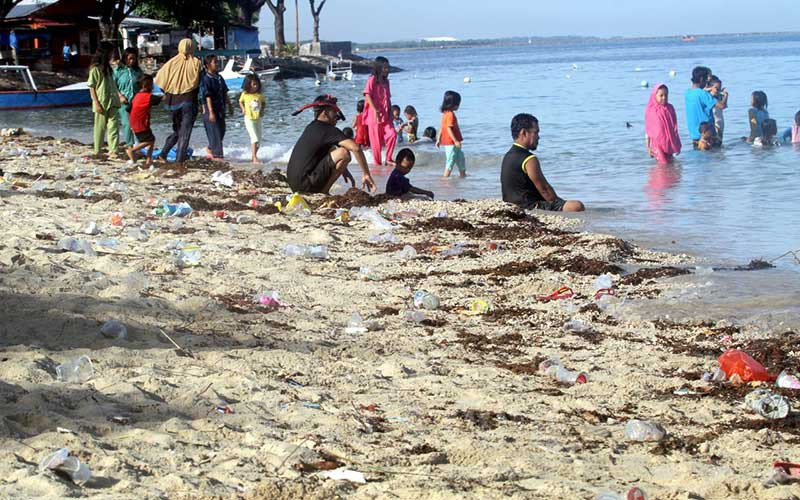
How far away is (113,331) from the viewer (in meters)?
4.61

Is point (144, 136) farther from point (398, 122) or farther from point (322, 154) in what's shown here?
point (398, 122)

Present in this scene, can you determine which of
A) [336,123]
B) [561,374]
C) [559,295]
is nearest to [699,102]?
[336,123]

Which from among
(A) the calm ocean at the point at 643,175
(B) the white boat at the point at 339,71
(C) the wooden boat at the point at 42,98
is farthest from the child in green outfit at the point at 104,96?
(B) the white boat at the point at 339,71

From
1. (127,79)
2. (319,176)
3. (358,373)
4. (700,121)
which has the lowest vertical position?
(358,373)

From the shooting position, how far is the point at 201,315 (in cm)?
520

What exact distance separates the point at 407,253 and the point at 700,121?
9.73 m

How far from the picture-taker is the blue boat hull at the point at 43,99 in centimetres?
2998

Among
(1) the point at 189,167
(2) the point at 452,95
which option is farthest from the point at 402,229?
(1) the point at 189,167

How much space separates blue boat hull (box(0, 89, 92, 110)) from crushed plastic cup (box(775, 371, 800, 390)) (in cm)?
2774

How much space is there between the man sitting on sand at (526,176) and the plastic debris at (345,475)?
21.6ft

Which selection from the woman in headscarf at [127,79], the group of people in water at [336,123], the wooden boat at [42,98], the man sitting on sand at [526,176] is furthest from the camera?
the wooden boat at [42,98]

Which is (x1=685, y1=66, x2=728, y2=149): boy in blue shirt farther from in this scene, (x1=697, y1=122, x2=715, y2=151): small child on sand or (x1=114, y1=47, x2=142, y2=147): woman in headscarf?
(x1=114, y1=47, x2=142, y2=147): woman in headscarf

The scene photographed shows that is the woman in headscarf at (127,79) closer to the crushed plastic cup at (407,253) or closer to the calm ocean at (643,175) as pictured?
the calm ocean at (643,175)

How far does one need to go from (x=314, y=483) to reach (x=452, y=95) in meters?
9.93
